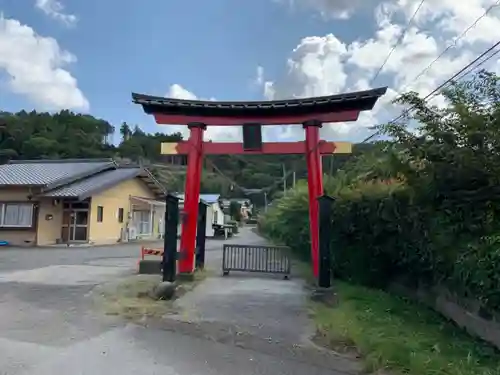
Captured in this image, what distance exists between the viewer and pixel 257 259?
1288 centimetres

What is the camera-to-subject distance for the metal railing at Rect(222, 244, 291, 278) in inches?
471

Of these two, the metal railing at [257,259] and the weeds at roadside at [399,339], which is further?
the metal railing at [257,259]

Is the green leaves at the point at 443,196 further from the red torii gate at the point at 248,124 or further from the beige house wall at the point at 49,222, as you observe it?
the beige house wall at the point at 49,222

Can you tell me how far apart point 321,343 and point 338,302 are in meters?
2.60

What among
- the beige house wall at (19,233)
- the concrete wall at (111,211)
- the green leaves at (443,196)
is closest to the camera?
the green leaves at (443,196)

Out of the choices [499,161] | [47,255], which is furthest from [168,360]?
[47,255]

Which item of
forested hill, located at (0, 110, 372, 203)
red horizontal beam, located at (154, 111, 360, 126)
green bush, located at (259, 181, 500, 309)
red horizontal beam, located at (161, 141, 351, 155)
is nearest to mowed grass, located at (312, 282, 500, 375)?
green bush, located at (259, 181, 500, 309)

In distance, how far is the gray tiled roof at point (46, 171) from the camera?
21.6 metres

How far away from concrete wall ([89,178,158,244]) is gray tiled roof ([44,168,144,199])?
48 centimetres

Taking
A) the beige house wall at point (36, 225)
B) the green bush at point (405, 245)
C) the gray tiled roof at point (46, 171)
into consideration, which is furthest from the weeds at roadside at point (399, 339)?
the gray tiled roof at point (46, 171)

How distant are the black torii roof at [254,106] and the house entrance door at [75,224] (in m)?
13.6

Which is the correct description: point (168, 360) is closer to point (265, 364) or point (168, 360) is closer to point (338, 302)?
point (265, 364)

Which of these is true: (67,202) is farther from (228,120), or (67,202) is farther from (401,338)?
(401,338)

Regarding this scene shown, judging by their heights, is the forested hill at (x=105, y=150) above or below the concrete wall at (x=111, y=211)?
above
